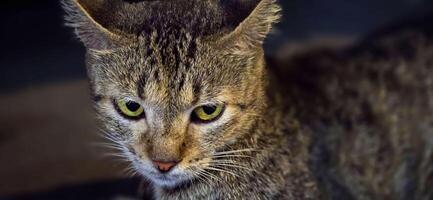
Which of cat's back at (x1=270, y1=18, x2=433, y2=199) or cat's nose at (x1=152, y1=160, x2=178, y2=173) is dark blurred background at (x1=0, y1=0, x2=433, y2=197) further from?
cat's nose at (x1=152, y1=160, x2=178, y2=173)

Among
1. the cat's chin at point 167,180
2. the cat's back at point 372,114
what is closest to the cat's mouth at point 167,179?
the cat's chin at point 167,180

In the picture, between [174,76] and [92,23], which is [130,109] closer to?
[174,76]

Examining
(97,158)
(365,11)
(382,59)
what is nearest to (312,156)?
(382,59)

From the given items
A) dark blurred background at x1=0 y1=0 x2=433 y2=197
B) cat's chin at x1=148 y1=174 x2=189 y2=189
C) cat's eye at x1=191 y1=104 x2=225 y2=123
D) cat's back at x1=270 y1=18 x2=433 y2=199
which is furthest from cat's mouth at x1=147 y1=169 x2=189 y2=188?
dark blurred background at x1=0 y1=0 x2=433 y2=197

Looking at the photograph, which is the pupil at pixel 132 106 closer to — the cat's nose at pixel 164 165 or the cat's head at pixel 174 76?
the cat's head at pixel 174 76

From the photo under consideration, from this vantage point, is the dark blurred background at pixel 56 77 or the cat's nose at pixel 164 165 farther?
the dark blurred background at pixel 56 77

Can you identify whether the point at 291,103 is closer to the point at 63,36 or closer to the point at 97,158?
the point at 97,158
